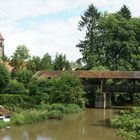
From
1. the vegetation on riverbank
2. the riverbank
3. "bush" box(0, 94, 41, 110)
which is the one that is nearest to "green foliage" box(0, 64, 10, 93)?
"bush" box(0, 94, 41, 110)

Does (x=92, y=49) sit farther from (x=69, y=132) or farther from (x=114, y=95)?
(x=69, y=132)

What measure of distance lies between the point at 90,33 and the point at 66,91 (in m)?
27.5

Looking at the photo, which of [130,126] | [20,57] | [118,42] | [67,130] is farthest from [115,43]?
[130,126]

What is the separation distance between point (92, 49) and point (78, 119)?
1206 inches

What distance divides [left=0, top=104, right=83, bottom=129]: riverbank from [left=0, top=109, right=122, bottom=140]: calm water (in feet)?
2.03

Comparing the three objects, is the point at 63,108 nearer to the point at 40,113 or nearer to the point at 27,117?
the point at 40,113

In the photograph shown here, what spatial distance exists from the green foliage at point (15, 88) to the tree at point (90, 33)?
Result: 21.6 metres

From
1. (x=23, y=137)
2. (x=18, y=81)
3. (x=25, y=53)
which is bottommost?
(x=23, y=137)

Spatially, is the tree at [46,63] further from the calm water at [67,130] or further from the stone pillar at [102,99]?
the calm water at [67,130]

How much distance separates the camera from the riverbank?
117ft

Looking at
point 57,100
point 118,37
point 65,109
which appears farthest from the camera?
point 118,37

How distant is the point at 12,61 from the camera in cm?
5728

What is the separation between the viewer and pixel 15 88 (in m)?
48.5

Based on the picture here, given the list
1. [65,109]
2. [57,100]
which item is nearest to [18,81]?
[57,100]
